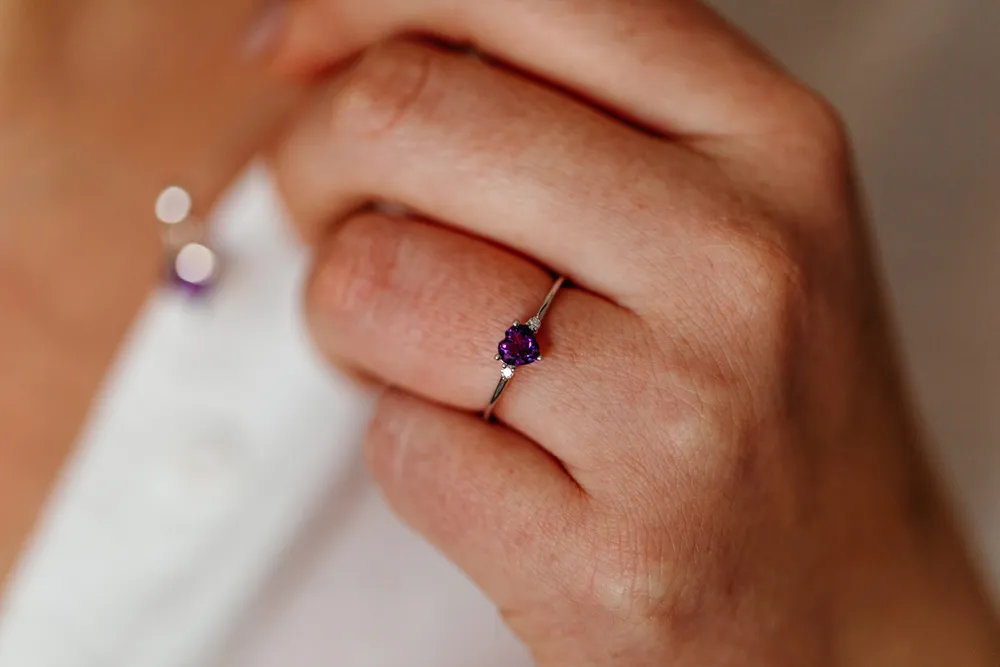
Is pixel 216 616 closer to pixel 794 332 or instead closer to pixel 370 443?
pixel 370 443

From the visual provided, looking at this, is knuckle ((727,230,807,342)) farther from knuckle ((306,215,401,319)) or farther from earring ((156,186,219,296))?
earring ((156,186,219,296))

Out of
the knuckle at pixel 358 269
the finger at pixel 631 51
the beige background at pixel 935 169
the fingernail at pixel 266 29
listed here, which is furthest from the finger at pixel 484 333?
the beige background at pixel 935 169

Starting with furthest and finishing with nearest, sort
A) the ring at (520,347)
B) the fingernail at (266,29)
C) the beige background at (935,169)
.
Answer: the beige background at (935,169)
the fingernail at (266,29)
the ring at (520,347)

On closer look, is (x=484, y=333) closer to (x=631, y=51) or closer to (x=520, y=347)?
(x=520, y=347)

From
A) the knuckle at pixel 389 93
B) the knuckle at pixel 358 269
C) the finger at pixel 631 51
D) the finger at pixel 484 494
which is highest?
the finger at pixel 631 51

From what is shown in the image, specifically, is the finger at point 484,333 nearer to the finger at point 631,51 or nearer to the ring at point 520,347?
the ring at point 520,347

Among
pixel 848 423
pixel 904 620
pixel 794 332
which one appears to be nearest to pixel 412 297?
pixel 794 332

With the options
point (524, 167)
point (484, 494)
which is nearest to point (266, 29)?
point (524, 167)
